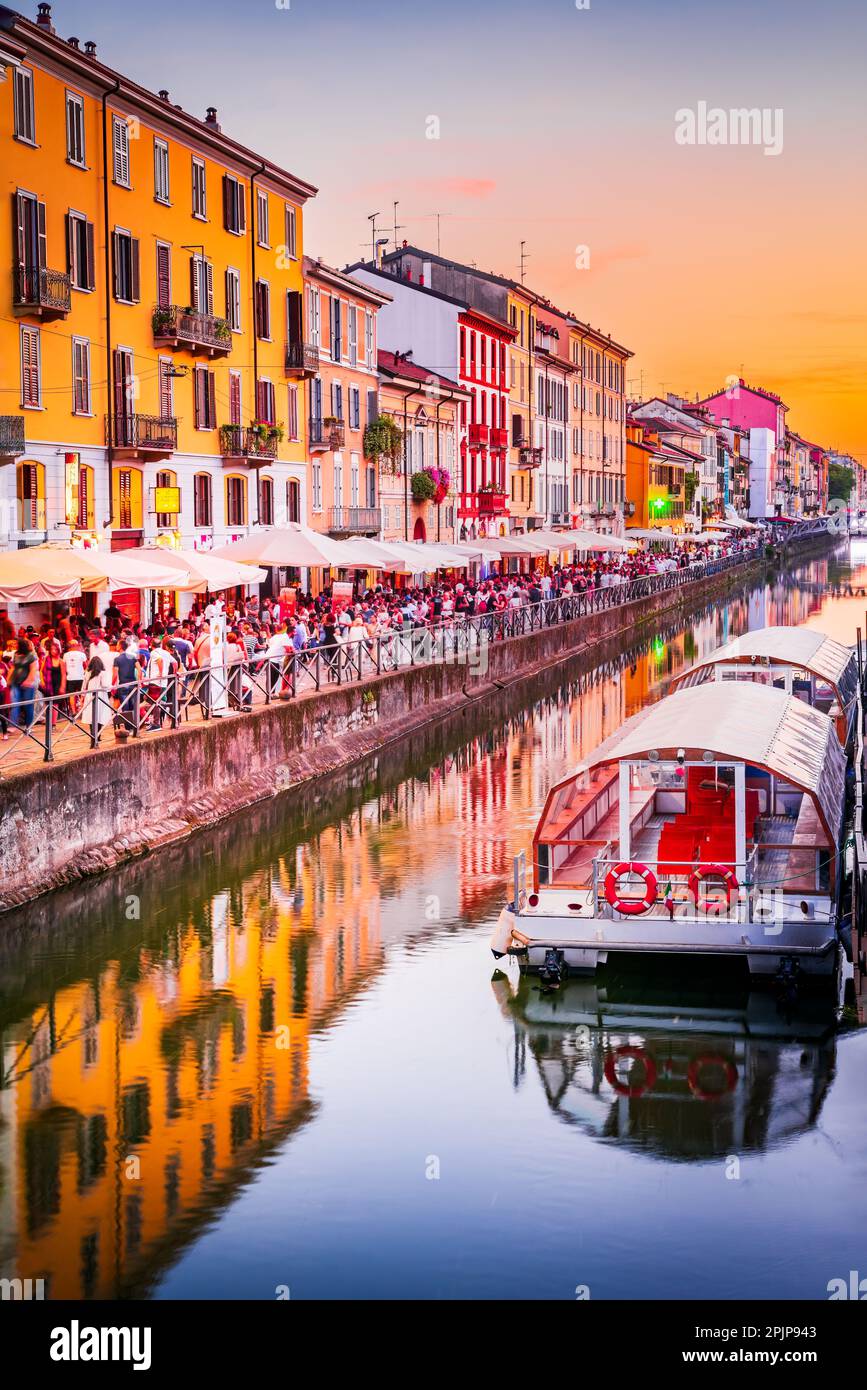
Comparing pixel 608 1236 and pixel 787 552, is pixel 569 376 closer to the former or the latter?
pixel 787 552

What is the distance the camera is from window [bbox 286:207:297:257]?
47062 millimetres

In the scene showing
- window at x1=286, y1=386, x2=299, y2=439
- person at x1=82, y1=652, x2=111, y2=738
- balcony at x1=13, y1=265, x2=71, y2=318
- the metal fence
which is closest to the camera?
the metal fence

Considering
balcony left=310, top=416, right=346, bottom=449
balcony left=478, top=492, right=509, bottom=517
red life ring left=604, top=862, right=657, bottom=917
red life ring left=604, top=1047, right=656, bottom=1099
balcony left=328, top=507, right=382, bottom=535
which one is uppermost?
balcony left=310, top=416, right=346, bottom=449

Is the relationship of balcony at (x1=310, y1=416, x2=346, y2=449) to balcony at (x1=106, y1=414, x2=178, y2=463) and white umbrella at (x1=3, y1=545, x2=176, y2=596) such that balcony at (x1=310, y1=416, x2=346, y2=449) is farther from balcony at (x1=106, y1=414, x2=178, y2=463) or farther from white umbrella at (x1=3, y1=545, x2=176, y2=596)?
white umbrella at (x1=3, y1=545, x2=176, y2=596)

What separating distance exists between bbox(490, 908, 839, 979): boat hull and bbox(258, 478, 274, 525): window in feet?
94.4

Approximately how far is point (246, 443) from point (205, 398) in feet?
6.65

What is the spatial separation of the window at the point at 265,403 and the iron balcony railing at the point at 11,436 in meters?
13.9

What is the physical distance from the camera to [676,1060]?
15.9 m

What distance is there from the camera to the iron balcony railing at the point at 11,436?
30.6 metres

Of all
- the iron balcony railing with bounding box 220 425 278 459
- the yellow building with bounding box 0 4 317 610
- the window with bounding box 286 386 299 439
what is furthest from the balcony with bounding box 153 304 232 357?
the window with bounding box 286 386 299 439

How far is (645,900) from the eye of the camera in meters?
16.8

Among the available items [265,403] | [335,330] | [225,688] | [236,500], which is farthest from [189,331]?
Answer: [225,688]
